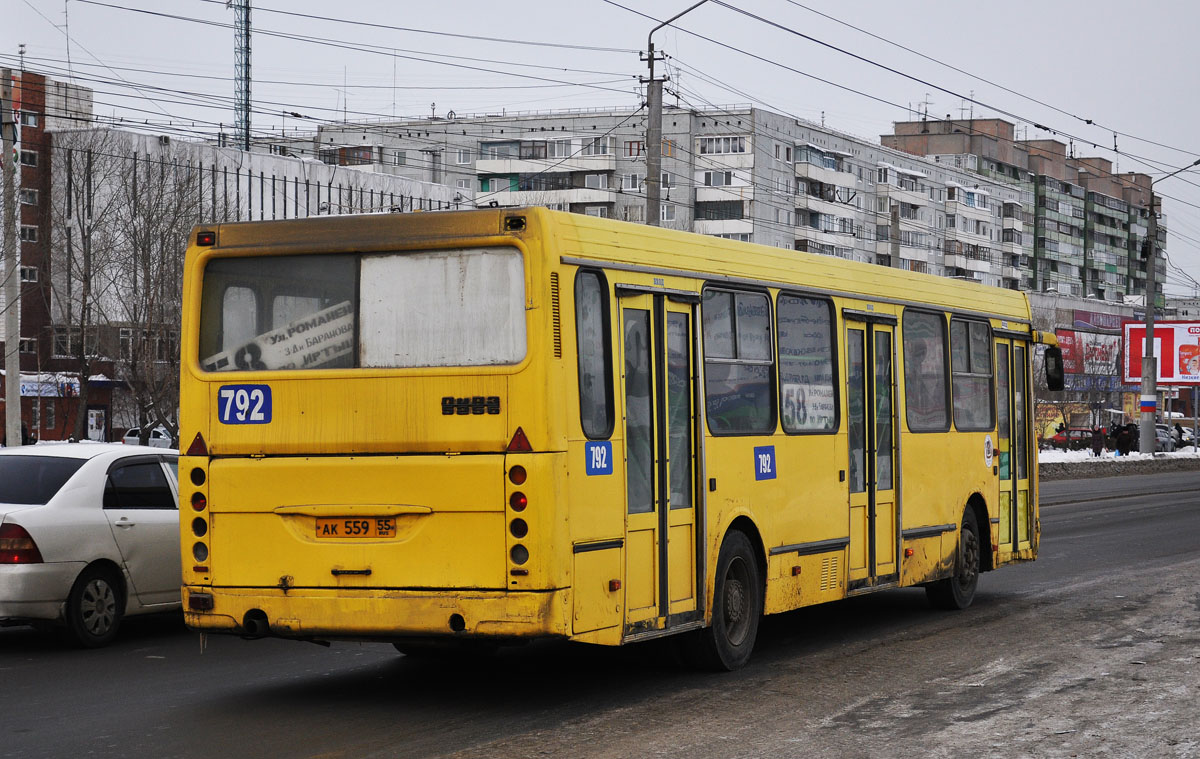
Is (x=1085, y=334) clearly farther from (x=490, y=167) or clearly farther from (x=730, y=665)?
(x=730, y=665)

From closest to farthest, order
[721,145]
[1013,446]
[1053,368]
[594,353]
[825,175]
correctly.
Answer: [594,353], [1013,446], [1053,368], [721,145], [825,175]

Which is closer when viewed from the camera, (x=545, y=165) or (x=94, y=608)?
(x=94, y=608)

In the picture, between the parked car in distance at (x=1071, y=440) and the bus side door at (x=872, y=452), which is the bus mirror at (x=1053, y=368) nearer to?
the bus side door at (x=872, y=452)

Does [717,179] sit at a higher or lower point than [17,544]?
higher

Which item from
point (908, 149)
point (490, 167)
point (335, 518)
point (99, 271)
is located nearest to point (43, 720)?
point (335, 518)

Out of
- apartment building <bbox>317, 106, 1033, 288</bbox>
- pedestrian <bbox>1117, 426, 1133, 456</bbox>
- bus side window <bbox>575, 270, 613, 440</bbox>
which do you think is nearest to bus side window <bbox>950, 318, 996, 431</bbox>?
bus side window <bbox>575, 270, 613, 440</bbox>

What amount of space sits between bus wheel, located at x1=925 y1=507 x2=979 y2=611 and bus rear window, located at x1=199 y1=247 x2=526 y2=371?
21.2ft

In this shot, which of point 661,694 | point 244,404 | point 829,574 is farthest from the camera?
point 829,574

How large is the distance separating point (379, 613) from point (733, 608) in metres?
2.62

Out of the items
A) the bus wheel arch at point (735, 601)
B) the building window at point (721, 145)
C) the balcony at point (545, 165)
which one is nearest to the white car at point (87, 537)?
the bus wheel arch at point (735, 601)

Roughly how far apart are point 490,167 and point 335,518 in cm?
10705

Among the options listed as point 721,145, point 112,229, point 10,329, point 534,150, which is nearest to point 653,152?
point 10,329

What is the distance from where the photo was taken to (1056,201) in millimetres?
150750

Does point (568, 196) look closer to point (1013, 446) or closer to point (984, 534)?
point (1013, 446)
